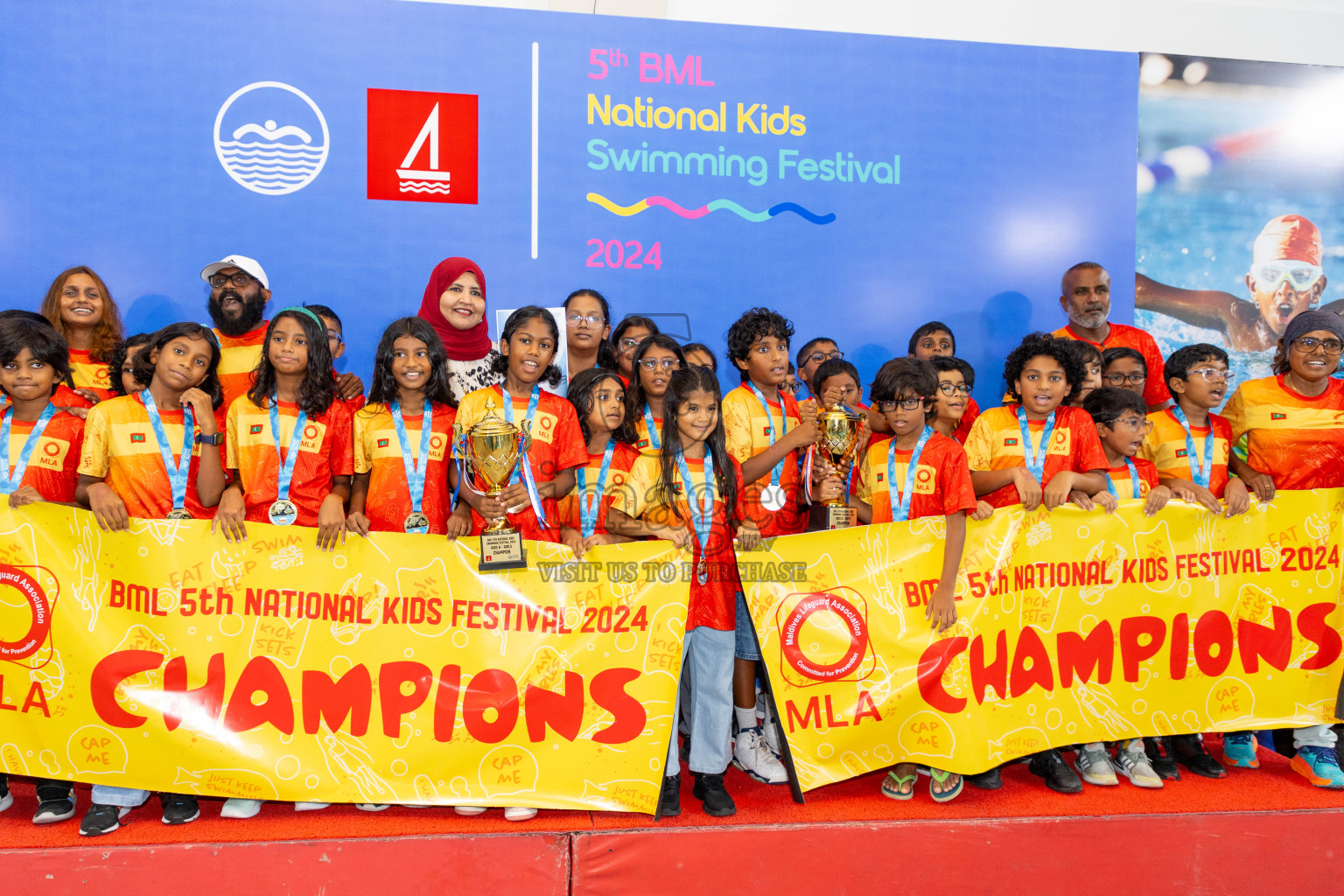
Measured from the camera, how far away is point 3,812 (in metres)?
3.23

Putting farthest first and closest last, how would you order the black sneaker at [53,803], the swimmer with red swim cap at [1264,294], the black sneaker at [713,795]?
the swimmer with red swim cap at [1264,294] → the black sneaker at [713,795] → the black sneaker at [53,803]

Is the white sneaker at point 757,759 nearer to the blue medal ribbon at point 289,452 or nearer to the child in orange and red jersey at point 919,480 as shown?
the child in orange and red jersey at point 919,480

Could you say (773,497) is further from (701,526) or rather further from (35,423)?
(35,423)

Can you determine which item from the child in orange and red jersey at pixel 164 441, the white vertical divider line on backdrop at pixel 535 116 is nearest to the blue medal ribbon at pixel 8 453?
the child in orange and red jersey at pixel 164 441

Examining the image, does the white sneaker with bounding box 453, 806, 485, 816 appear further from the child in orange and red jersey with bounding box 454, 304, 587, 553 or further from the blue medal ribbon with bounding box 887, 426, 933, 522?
the blue medal ribbon with bounding box 887, 426, 933, 522

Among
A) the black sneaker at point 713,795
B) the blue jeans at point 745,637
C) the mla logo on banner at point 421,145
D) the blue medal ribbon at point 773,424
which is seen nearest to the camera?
the black sneaker at point 713,795

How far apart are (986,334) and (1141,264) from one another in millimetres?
1390

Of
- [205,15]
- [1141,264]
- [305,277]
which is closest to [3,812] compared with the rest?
[305,277]

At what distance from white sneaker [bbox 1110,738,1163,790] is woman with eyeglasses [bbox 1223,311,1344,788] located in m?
0.54

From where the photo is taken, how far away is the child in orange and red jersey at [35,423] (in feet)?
11.0

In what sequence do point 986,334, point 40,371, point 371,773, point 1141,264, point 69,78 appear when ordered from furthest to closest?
point 1141,264 < point 986,334 < point 69,78 < point 40,371 < point 371,773

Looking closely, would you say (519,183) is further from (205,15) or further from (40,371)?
(40,371)

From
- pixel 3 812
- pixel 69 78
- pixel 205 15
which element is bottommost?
pixel 3 812

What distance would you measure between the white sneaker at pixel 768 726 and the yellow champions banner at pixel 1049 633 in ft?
1.31
